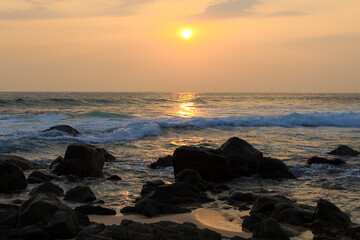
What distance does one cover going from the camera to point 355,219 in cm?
623

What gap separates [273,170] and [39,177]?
551 cm

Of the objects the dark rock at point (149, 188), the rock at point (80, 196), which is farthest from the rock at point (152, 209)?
the dark rock at point (149, 188)

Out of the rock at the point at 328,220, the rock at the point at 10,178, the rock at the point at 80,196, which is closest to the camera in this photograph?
the rock at the point at 328,220

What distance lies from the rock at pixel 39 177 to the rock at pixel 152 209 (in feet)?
10.4

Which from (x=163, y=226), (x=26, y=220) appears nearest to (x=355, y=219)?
(x=163, y=226)

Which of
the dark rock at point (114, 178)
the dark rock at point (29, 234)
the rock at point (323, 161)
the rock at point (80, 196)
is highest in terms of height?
the dark rock at point (29, 234)

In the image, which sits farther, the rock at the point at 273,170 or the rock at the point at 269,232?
the rock at the point at 273,170

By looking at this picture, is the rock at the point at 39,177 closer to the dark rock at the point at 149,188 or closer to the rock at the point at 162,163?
the dark rock at the point at 149,188

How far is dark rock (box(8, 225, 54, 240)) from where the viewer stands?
4715mm

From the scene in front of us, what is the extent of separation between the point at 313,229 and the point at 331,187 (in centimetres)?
314

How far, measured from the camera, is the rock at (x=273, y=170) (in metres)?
9.68

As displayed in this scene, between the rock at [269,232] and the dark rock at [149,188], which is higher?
the rock at [269,232]

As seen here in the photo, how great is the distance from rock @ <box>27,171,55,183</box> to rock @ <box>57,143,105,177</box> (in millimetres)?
538

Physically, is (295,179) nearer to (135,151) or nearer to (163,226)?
(163,226)
